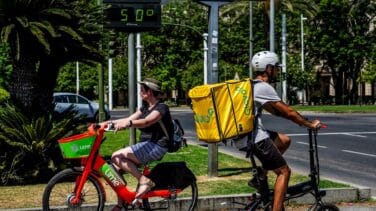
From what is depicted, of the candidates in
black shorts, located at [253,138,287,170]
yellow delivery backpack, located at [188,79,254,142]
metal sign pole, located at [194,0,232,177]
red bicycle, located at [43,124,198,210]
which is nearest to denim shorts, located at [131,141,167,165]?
red bicycle, located at [43,124,198,210]

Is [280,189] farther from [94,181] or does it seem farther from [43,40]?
[43,40]

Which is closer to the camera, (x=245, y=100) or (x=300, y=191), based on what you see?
(x=245, y=100)

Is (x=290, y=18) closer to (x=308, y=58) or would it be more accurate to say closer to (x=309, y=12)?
(x=308, y=58)

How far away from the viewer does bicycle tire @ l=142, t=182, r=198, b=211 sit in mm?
7696

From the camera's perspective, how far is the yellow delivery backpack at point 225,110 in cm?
647

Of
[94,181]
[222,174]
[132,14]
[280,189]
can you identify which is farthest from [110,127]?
[222,174]

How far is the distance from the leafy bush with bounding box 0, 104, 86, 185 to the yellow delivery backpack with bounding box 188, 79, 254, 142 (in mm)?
4394

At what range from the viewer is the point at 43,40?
1028cm

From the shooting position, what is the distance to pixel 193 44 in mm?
71812

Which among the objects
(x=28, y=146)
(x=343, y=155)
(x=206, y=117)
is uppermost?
(x=206, y=117)

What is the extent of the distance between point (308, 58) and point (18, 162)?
60064mm

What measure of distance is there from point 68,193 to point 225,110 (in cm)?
199

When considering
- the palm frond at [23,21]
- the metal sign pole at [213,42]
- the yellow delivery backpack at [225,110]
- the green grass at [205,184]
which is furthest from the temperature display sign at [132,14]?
the yellow delivery backpack at [225,110]

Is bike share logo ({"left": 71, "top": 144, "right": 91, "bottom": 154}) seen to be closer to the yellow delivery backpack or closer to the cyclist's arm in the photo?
the yellow delivery backpack
